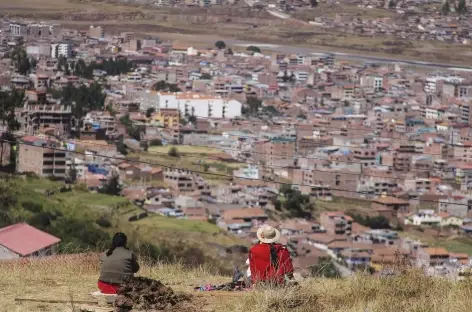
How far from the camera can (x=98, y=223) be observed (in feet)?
52.3

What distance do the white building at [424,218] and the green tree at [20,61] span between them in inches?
648

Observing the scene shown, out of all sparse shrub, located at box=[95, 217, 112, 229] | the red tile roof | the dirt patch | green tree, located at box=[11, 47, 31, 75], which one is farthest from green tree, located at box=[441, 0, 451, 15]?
the dirt patch

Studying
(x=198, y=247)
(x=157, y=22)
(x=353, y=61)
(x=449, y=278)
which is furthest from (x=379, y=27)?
(x=449, y=278)

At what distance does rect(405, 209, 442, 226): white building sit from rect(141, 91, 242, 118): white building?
1314cm

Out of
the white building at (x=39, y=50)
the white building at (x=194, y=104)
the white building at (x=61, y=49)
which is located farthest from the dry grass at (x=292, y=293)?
the white building at (x=61, y=49)

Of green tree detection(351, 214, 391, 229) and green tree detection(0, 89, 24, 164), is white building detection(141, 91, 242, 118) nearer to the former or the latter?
green tree detection(0, 89, 24, 164)

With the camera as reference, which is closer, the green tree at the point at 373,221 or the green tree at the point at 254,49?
the green tree at the point at 373,221

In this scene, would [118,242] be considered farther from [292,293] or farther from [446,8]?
[446,8]

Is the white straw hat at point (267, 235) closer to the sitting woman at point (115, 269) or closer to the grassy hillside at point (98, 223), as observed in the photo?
the sitting woman at point (115, 269)

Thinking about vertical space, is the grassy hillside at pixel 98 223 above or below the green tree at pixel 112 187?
above

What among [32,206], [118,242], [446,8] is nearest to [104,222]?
[32,206]

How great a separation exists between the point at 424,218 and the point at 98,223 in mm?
9377

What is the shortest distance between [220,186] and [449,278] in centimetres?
2172

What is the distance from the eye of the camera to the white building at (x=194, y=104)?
121 ft
